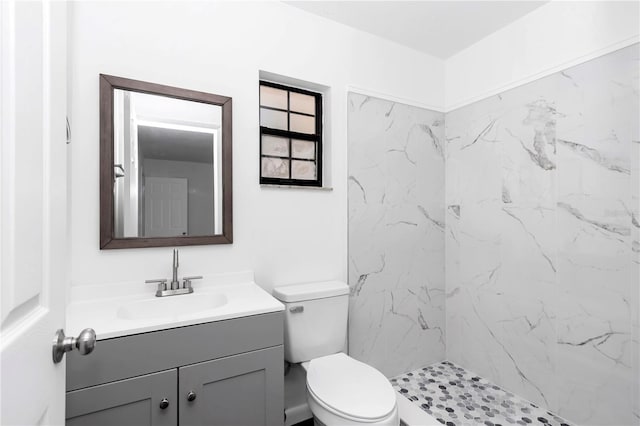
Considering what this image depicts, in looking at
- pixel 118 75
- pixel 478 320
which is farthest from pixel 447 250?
pixel 118 75

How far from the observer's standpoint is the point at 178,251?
1621mm

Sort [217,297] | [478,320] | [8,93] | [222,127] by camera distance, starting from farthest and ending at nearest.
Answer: [478,320], [222,127], [217,297], [8,93]

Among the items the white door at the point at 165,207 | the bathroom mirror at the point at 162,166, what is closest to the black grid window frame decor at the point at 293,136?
the bathroom mirror at the point at 162,166

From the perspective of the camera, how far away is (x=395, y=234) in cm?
227

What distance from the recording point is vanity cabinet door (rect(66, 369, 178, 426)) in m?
1.06

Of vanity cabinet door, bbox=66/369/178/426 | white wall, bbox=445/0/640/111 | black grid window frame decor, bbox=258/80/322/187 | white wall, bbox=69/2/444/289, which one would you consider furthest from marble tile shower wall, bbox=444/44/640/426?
vanity cabinet door, bbox=66/369/178/426

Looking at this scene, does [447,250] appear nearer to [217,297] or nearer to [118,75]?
[217,297]

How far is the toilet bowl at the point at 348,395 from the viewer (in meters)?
1.25

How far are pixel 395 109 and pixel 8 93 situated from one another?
2138mm

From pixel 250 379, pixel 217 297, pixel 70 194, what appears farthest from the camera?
pixel 217 297

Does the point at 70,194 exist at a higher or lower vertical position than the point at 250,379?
higher

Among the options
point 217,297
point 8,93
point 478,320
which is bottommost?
point 478,320

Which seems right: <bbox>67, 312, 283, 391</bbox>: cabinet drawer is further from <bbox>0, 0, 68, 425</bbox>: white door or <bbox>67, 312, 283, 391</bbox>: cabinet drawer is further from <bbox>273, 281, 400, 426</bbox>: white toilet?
<bbox>0, 0, 68, 425</bbox>: white door

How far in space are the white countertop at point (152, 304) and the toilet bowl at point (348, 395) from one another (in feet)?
1.39
